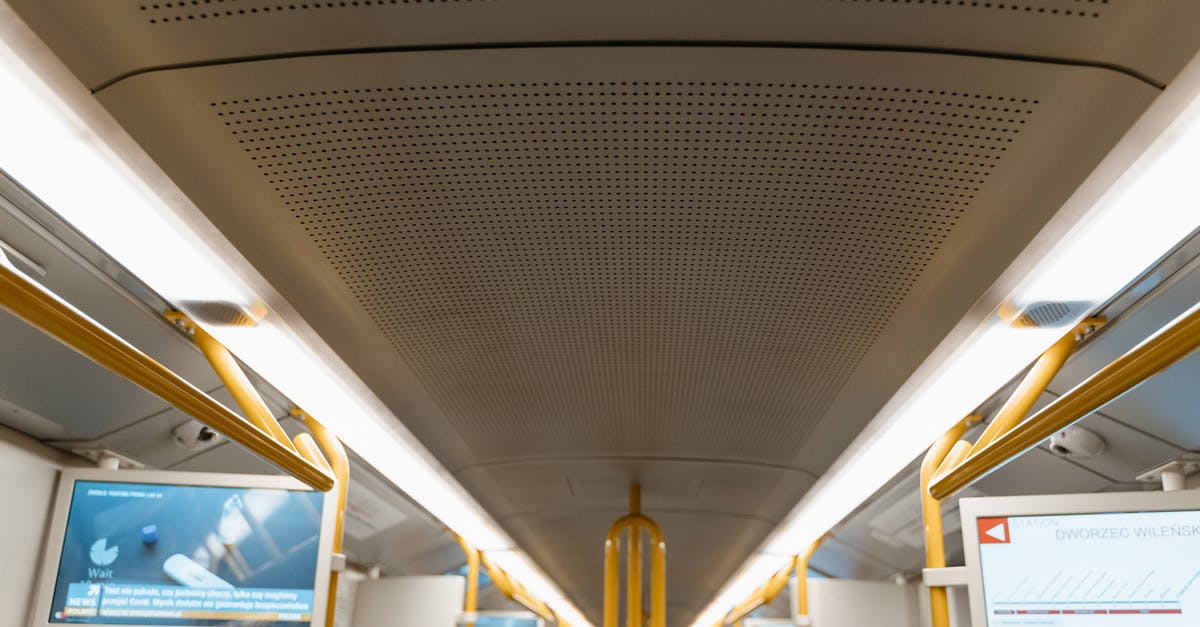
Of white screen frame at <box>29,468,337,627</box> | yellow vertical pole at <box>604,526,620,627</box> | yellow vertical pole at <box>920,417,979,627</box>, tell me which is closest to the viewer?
yellow vertical pole at <box>920,417,979,627</box>

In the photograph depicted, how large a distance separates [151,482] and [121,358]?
2342mm

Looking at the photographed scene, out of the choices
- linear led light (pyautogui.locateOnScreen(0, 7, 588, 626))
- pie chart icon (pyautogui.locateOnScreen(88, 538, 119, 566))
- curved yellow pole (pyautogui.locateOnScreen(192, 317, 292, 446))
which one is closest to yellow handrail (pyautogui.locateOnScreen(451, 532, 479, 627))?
linear led light (pyautogui.locateOnScreen(0, 7, 588, 626))

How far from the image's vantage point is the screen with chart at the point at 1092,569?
345 centimetres

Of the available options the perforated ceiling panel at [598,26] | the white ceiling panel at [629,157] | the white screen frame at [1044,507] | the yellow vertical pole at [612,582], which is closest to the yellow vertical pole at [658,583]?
the yellow vertical pole at [612,582]

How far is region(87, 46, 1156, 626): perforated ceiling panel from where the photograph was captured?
7.05 feet

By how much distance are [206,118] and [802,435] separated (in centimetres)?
368

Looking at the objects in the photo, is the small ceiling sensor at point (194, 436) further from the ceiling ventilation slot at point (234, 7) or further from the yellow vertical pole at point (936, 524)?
the yellow vertical pole at point (936, 524)

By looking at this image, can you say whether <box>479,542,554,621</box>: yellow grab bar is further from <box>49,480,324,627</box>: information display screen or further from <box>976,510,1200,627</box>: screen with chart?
<box>976,510,1200,627</box>: screen with chart

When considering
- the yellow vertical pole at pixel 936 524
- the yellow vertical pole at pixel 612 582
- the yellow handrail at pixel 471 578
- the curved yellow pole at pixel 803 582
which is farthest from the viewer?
the curved yellow pole at pixel 803 582

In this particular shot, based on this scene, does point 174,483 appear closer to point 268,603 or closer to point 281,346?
point 268,603

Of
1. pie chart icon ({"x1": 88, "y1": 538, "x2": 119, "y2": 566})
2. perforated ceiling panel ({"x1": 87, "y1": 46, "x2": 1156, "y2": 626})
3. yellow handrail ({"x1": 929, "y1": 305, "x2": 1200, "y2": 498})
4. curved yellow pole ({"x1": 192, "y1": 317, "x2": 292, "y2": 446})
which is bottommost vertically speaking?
pie chart icon ({"x1": 88, "y1": 538, "x2": 119, "y2": 566})

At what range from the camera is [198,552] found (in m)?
4.43

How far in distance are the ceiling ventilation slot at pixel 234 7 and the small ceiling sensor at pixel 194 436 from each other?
3.57 m

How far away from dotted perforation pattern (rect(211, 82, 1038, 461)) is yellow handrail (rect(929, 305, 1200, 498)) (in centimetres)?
59
